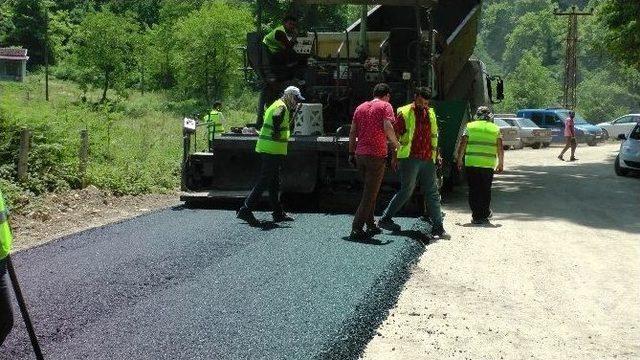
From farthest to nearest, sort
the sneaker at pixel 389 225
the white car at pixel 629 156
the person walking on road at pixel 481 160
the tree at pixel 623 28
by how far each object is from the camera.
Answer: the tree at pixel 623 28 < the white car at pixel 629 156 < the person walking on road at pixel 481 160 < the sneaker at pixel 389 225

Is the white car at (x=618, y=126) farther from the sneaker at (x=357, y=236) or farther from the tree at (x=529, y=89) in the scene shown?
the tree at (x=529, y=89)

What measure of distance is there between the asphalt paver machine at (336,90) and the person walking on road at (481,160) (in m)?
0.97

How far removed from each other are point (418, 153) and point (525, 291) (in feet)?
9.15

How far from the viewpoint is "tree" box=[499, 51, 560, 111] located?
3312 inches

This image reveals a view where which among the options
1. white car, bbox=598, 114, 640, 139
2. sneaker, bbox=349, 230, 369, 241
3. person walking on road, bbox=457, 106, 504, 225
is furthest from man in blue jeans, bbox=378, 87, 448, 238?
white car, bbox=598, 114, 640, 139

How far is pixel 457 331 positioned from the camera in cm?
596

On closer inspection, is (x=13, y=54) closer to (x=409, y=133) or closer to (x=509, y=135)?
(x=509, y=135)

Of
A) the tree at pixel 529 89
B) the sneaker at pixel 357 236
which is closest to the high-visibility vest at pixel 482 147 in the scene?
Answer: the sneaker at pixel 357 236

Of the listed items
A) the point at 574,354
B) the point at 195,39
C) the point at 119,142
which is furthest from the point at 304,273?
the point at 195,39

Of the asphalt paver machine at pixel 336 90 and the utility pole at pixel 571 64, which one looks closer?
the asphalt paver machine at pixel 336 90

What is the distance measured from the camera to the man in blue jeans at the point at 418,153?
9.62 m

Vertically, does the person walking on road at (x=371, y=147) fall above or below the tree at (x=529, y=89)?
below

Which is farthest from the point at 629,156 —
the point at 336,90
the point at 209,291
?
the point at 209,291

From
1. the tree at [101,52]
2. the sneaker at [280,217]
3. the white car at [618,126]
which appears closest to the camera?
the sneaker at [280,217]
